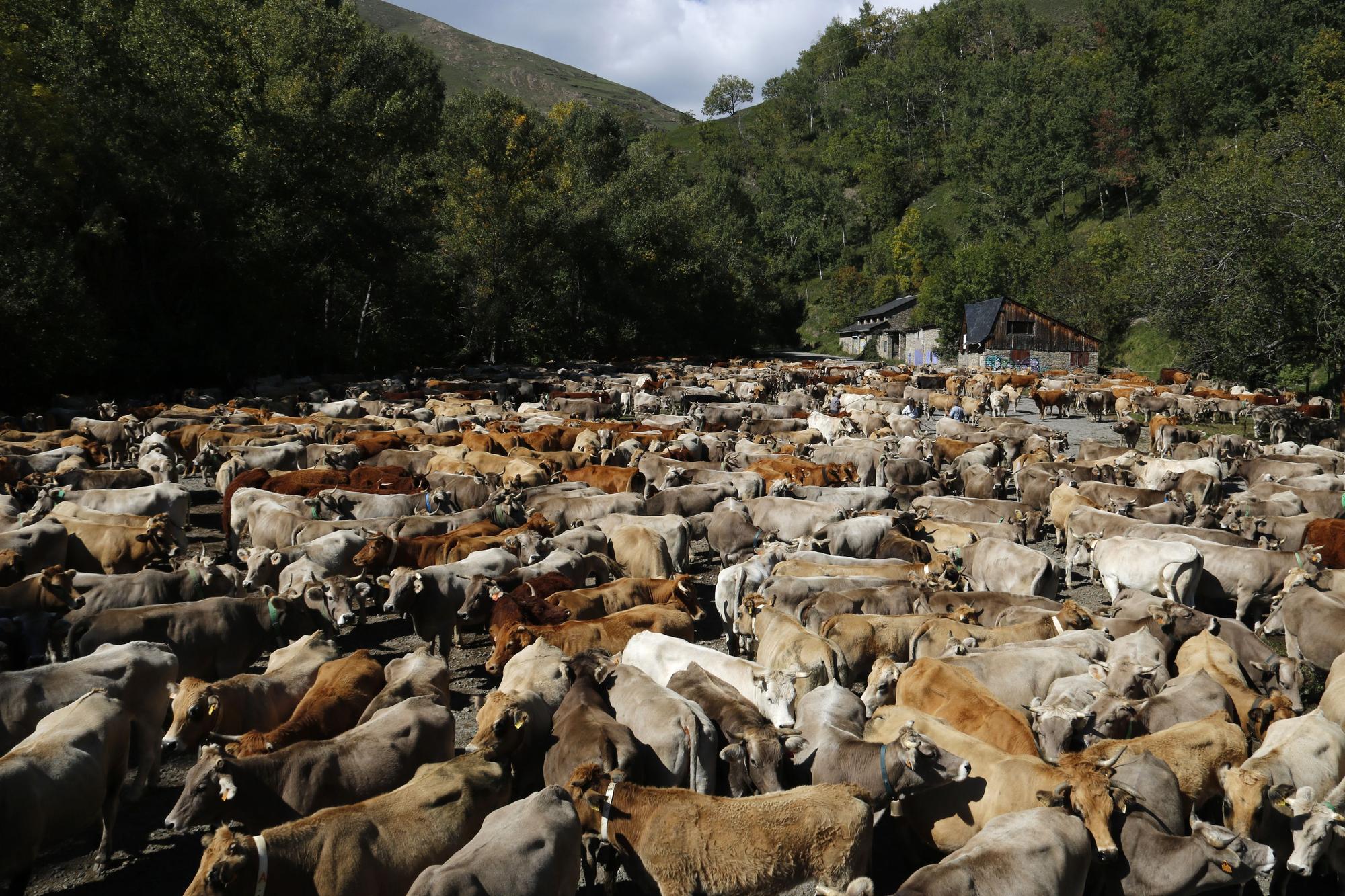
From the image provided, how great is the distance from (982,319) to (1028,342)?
3.64 m

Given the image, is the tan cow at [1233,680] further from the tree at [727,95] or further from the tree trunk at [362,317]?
the tree at [727,95]

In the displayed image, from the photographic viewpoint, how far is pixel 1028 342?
64.3m

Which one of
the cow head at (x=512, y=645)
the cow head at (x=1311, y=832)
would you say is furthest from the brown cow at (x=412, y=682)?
the cow head at (x=1311, y=832)

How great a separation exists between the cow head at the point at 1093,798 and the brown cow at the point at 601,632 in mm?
4473

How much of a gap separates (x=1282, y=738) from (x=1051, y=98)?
11480 cm

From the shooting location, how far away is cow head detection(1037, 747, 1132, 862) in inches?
243

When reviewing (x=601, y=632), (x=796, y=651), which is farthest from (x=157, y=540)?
(x=796, y=651)

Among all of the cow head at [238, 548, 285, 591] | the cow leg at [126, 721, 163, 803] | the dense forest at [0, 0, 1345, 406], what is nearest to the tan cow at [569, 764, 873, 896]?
the cow leg at [126, 721, 163, 803]

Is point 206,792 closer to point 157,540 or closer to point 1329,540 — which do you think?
point 157,540

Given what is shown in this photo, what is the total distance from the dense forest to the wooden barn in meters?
4.70

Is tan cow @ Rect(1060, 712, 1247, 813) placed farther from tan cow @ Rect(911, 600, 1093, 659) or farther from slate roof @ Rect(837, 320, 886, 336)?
slate roof @ Rect(837, 320, 886, 336)

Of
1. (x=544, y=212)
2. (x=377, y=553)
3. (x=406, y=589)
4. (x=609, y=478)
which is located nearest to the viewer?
(x=406, y=589)

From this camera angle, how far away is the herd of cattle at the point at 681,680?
614 cm

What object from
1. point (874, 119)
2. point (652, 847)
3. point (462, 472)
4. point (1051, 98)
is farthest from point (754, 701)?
point (874, 119)
